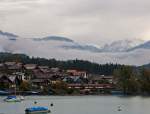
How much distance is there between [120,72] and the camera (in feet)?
424

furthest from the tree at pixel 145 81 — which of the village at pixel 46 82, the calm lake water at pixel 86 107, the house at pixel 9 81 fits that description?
the calm lake water at pixel 86 107

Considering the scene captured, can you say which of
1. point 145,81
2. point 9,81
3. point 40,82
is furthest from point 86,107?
point 40,82

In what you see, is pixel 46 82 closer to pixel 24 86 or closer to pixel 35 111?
pixel 24 86

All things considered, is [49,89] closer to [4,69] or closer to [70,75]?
[70,75]

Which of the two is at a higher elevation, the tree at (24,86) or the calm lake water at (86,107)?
the tree at (24,86)

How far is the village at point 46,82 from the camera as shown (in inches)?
5295

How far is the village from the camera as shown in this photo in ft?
441

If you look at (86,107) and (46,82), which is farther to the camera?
(46,82)

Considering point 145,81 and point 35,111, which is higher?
point 145,81

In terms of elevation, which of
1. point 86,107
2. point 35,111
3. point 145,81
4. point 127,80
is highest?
point 127,80

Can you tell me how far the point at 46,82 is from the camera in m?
154

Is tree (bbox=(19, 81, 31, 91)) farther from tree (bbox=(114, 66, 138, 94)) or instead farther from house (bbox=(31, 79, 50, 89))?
tree (bbox=(114, 66, 138, 94))

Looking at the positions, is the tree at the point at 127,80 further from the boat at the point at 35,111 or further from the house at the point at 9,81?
the boat at the point at 35,111

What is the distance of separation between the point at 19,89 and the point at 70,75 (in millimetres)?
43038
